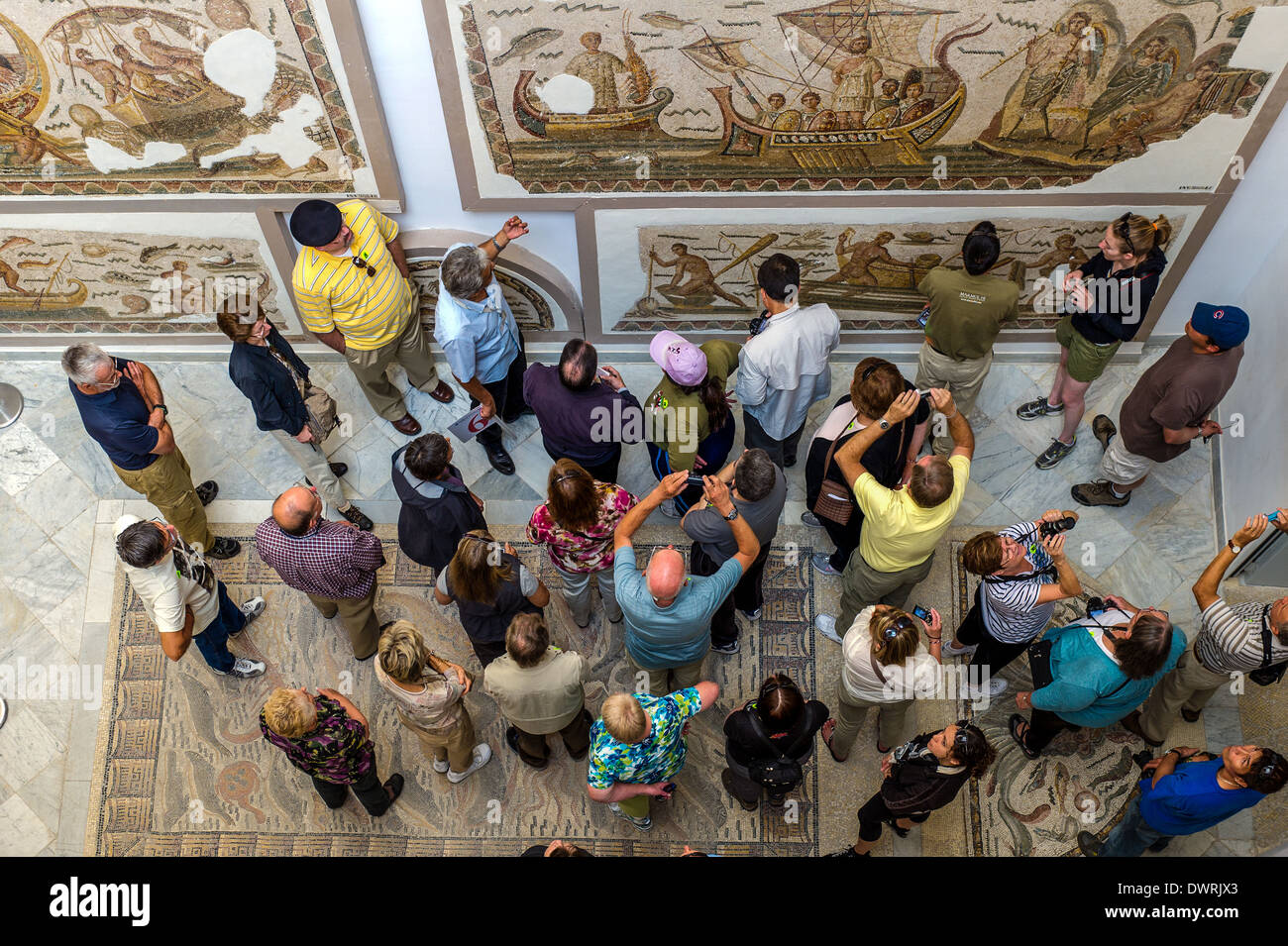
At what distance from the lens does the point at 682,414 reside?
559cm

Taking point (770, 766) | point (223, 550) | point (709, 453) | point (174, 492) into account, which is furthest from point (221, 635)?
point (770, 766)

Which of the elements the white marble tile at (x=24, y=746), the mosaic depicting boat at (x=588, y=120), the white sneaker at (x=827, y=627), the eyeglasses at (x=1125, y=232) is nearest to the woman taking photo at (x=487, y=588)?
the white sneaker at (x=827, y=627)

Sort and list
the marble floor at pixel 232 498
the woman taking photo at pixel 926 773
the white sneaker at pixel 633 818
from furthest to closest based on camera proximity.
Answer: the marble floor at pixel 232 498, the white sneaker at pixel 633 818, the woman taking photo at pixel 926 773

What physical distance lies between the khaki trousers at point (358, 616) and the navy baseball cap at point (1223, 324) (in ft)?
16.5

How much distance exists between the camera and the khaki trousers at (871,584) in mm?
5538

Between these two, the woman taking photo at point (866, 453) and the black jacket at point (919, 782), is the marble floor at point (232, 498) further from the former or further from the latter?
the black jacket at point (919, 782)

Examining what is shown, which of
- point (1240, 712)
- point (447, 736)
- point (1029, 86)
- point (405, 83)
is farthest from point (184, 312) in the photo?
point (1240, 712)

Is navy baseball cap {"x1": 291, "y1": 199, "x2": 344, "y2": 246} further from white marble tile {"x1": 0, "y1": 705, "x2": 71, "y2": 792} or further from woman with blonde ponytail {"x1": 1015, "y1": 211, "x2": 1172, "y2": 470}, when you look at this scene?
woman with blonde ponytail {"x1": 1015, "y1": 211, "x2": 1172, "y2": 470}

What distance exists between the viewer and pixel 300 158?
A: 19.6 feet

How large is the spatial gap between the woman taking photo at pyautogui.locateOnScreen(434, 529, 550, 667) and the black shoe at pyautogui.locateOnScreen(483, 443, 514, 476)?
1.37m

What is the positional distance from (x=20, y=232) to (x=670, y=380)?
4570 millimetres

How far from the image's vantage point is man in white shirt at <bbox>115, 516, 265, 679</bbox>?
505 cm

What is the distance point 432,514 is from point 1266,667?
446 cm

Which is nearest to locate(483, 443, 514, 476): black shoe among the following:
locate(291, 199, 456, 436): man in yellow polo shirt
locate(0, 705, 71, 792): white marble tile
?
locate(291, 199, 456, 436): man in yellow polo shirt
